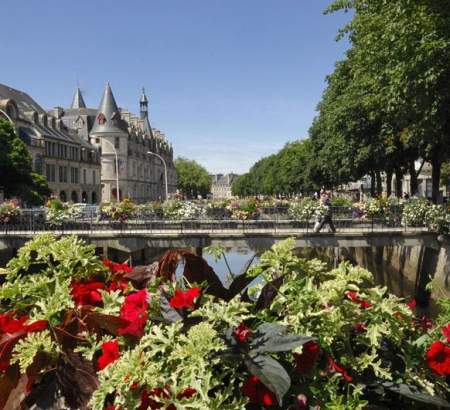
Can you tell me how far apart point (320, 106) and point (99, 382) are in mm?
48805

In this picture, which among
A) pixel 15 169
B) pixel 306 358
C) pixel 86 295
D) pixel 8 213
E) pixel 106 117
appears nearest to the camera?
pixel 306 358

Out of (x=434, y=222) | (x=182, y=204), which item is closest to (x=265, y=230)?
(x=182, y=204)

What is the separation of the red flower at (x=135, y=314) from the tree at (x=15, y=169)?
4686 centimetres

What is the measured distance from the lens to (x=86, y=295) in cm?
235

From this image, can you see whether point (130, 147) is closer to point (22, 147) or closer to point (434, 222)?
point (22, 147)

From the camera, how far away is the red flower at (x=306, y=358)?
187cm

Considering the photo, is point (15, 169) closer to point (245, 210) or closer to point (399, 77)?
point (245, 210)

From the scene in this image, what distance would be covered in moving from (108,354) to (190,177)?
515 feet

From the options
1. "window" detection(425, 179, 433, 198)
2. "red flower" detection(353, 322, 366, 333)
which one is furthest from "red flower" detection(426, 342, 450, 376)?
"window" detection(425, 179, 433, 198)

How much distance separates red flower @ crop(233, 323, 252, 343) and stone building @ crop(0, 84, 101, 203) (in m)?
59.7

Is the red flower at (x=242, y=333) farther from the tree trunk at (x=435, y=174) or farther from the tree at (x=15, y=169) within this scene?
the tree at (x=15, y=169)

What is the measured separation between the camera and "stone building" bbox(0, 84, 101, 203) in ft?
202

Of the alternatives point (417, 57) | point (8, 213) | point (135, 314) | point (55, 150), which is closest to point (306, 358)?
point (135, 314)

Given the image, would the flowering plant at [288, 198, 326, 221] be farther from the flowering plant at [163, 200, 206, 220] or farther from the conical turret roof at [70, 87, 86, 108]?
the conical turret roof at [70, 87, 86, 108]
